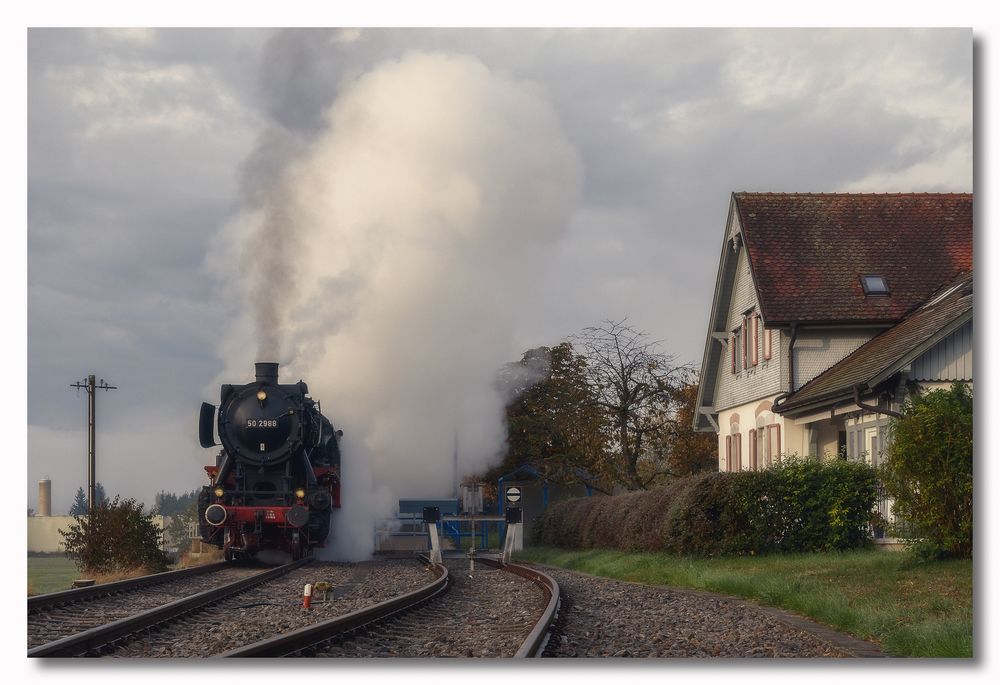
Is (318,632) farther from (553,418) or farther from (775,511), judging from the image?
(553,418)

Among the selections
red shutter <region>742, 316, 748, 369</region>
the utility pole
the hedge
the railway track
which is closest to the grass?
the hedge

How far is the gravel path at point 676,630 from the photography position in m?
9.19

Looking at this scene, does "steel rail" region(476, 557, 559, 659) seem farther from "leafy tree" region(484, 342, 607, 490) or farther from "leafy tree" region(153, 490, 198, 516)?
"leafy tree" region(484, 342, 607, 490)

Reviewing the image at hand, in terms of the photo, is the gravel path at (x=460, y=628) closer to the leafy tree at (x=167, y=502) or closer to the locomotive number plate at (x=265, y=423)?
the leafy tree at (x=167, y=502)

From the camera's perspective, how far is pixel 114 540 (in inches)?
730

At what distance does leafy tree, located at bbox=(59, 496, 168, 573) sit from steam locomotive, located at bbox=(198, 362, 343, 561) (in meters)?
1.58

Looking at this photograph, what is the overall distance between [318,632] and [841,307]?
50.5ft

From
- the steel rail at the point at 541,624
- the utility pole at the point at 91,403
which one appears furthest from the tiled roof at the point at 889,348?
the utility pole at the point at 91,403

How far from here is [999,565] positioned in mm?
9922

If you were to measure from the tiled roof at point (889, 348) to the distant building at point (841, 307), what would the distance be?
0.03m

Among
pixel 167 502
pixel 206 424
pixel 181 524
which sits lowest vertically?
pixel 181 524

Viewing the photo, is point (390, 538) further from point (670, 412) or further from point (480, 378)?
point (670, 412)

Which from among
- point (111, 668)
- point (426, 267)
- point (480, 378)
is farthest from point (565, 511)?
point (111, 668)

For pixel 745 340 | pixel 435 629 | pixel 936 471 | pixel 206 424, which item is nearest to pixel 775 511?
pixel 936 471
